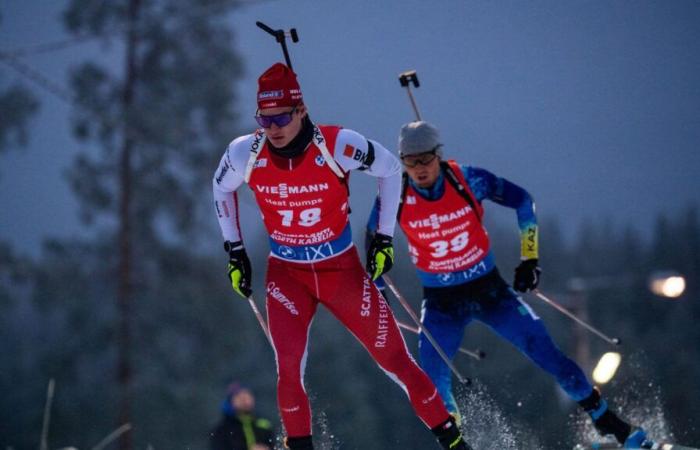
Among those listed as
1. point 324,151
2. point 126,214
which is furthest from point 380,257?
point 126,214

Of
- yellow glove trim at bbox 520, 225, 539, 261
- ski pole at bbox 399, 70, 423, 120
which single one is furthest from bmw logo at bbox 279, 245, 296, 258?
ski pole at bbox 399, 70, 423, 120

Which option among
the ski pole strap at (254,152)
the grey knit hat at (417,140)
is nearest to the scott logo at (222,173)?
the ski pole strap at (254,152)

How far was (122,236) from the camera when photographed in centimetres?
2256

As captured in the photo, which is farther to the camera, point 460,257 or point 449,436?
point 460,257

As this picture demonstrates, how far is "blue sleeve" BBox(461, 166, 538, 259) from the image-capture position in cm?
690

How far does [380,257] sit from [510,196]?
1575 millimetres

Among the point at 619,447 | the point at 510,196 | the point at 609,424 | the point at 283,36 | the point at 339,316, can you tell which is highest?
the point at 283,36

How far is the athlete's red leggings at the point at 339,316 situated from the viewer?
5.34 meters

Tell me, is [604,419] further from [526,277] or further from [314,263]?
[314,263]

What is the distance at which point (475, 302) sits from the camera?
691 cm

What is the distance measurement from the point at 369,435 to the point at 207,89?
630 inches

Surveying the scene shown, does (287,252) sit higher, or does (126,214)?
(287,252)

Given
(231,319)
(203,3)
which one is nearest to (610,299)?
(231,319)

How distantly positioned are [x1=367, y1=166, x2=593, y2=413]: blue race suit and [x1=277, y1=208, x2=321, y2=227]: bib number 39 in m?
1.22
